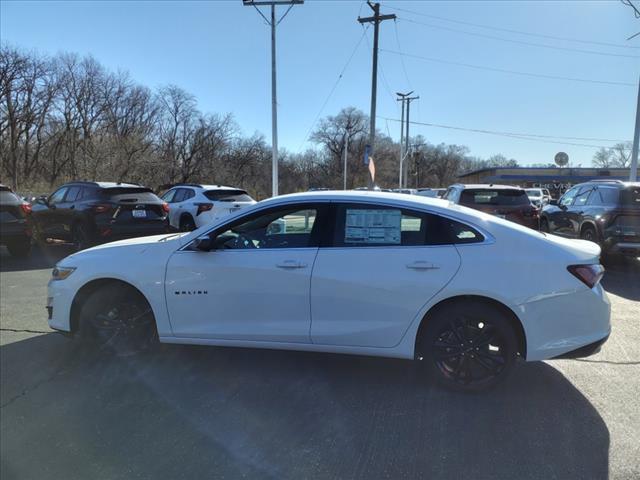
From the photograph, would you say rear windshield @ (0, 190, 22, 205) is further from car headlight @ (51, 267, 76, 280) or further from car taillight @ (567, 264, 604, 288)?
car taillight @ (567, 264, 604, 288)

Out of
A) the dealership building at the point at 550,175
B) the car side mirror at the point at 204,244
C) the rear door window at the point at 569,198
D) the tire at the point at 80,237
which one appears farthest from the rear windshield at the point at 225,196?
the dealership building at the point at 550,175

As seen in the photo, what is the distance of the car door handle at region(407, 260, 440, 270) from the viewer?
11.3 ft

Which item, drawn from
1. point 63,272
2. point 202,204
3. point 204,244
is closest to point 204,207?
point 202,204

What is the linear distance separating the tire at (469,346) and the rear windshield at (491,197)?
725cm

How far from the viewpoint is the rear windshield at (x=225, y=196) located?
12.9 meters

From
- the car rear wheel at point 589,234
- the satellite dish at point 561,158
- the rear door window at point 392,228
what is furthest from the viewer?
the satellite dish at point 561,158

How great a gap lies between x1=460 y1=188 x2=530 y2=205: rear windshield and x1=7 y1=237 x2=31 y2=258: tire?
31.9 feet

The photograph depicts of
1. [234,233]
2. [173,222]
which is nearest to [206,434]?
[234,233]

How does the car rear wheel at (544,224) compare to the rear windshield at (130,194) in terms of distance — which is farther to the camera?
the car rear wheel at (544,224)

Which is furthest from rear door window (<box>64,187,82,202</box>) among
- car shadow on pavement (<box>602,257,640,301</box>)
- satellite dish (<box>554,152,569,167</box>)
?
satellite dish (<box>554,152,569,167</box>)

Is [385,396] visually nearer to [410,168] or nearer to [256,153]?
[256,153]

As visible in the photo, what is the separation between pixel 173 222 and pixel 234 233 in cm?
1029

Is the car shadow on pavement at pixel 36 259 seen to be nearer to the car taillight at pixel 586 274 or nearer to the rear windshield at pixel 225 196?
the rear windshield at pixel 225 196

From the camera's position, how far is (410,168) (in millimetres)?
107875
